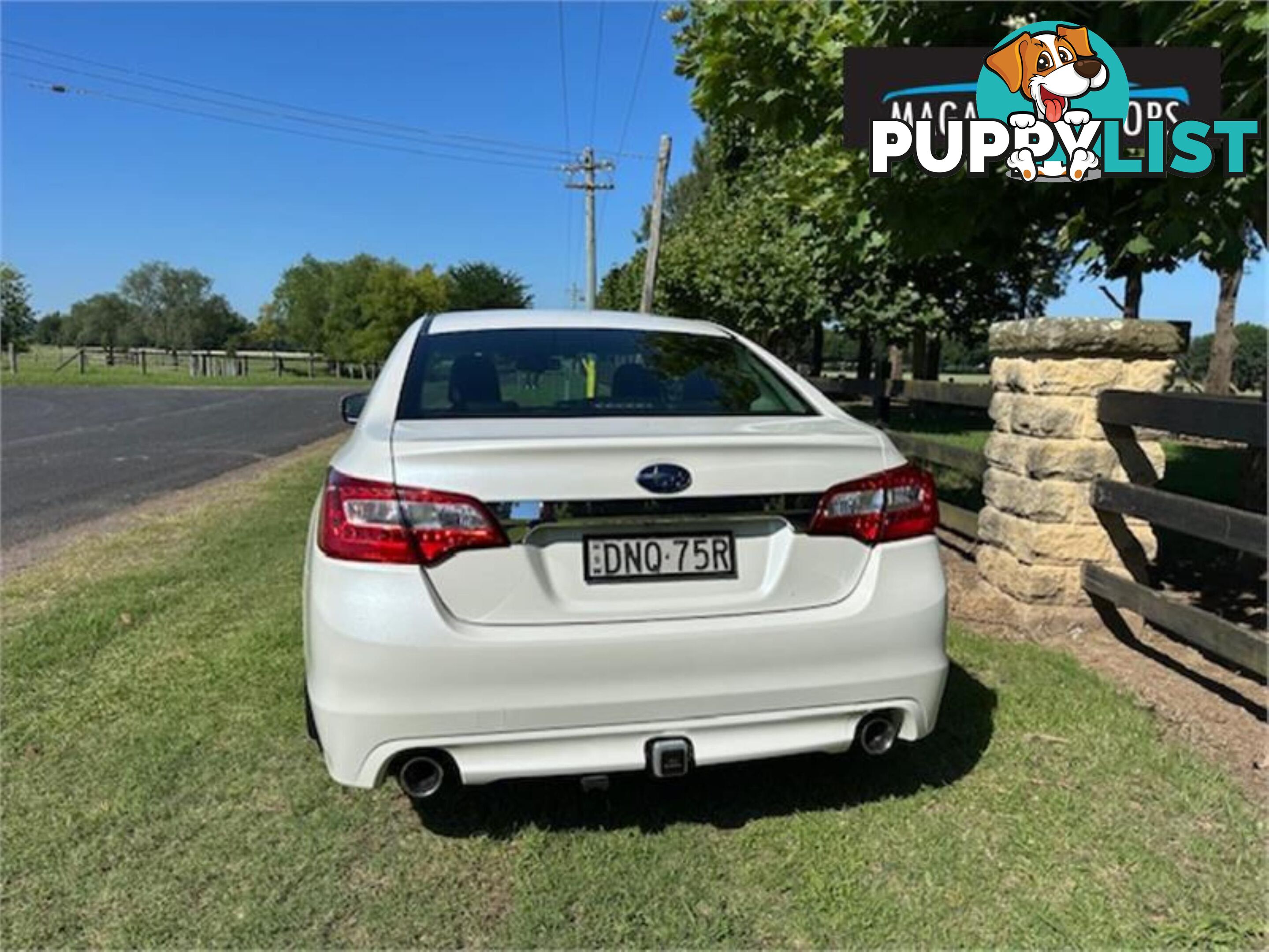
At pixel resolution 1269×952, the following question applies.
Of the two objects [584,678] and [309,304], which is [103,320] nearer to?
[309,304]

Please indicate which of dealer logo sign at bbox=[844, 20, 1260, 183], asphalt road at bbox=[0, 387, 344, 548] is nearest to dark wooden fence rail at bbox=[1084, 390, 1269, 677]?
dealer logo sign at bbox=[844, 20, 1260, 183]

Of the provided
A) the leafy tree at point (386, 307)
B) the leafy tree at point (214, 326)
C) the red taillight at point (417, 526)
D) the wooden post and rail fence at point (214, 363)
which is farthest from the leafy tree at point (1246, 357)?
the leafy tree at point (214, 326)

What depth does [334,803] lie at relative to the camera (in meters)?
2.85

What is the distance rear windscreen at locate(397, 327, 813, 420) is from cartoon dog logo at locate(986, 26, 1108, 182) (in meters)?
2.36

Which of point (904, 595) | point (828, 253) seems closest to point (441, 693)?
point (904, 595)

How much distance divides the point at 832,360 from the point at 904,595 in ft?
154

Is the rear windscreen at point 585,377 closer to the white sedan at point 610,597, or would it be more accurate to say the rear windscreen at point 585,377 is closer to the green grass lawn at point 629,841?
the white sedan at point 610,597

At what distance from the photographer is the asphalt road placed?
8469 millimetres

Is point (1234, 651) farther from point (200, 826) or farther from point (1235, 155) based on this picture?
point (200, 826)

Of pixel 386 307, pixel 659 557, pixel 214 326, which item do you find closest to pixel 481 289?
pixel 386 307

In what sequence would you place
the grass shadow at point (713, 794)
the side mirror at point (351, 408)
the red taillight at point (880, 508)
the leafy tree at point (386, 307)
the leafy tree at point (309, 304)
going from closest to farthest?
the red taillight at point (880, 508), the grass shadow at point (713, 794), the side mirror at point (351, 408), the leafy tree at point (386, 307), the leafy tree at point (309, 304)

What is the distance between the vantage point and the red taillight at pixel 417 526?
7.44 ft

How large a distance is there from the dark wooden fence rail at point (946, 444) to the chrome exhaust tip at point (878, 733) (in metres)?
2.28

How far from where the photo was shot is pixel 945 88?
485cm
